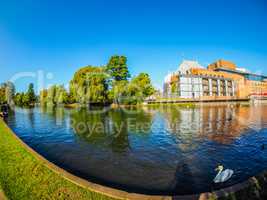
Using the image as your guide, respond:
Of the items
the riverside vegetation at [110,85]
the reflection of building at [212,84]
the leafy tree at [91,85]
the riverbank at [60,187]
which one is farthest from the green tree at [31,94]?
the riverbank at [60,187]

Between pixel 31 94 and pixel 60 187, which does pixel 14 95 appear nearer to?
pixel 31 94

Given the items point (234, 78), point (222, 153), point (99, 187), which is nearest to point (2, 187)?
point (99, 187)

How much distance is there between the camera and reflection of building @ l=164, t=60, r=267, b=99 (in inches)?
3455

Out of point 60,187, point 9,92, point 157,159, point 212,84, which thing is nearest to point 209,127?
point 157,159

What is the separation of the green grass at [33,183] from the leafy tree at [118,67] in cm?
5806

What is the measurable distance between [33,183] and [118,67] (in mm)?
61454

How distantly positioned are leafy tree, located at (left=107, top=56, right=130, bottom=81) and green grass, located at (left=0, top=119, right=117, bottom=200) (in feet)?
190

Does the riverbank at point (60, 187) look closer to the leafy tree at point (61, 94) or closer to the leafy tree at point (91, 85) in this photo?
the leafy tree at point (91, 85)

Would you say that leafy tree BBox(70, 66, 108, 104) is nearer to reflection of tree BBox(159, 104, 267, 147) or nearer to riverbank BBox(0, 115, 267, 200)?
reflection of tree BBox(159, 104, 267, 147)

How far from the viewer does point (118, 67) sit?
65.5 meters

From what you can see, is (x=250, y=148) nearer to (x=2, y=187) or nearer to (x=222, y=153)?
(x=222, y=153)

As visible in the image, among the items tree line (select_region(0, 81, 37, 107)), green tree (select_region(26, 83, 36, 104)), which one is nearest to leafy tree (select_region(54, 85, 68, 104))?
tree line (select_region(0, 81, 37, 107))

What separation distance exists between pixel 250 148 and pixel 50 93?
3703 inches

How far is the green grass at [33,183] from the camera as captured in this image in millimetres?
5268
